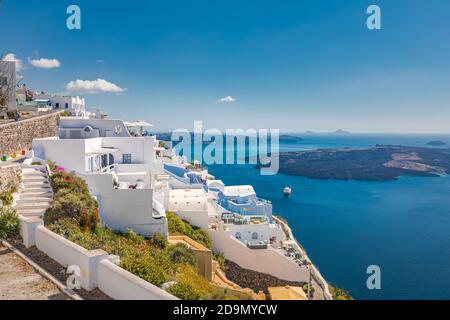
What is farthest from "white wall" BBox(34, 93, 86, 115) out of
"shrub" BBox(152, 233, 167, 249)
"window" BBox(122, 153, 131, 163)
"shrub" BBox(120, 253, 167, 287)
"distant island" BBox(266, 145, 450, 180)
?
"distant island" BBox(266, 145, 450, 180)

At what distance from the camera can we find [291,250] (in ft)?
68.6

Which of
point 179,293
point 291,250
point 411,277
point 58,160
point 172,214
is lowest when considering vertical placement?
point 411,277

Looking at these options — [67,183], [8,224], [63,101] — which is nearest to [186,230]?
[67,183]

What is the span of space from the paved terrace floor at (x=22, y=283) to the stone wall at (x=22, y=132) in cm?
1166

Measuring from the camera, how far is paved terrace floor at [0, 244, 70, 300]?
5.65m

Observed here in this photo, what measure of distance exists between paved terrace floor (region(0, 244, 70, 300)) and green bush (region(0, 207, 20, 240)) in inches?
45.8

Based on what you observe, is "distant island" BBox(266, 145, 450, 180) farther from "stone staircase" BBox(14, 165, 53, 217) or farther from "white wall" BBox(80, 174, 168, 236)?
"stone staircase" BBox(14, 165, 53, 217)

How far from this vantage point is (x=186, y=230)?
58.3 ft

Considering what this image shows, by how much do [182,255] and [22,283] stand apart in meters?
7.34

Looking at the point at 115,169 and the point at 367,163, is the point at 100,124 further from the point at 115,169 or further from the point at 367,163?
the point at 367,163
